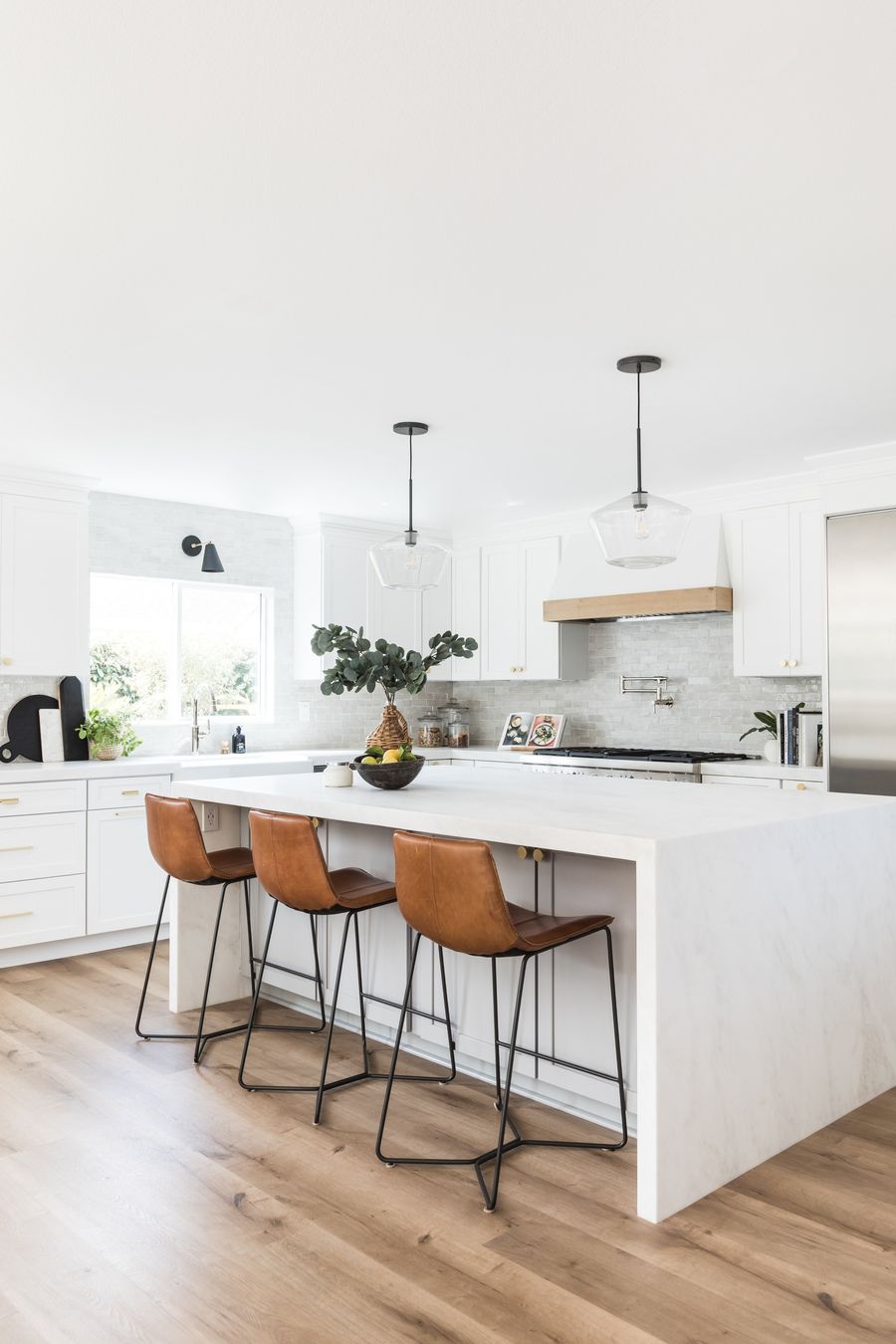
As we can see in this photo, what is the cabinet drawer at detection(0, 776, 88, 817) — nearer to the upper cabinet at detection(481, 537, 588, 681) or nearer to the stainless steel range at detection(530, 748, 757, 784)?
the stainless steel range at detection(530, 748, 757, 784)

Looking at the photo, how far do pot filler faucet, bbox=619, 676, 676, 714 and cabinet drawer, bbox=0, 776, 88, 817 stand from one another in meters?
3.39

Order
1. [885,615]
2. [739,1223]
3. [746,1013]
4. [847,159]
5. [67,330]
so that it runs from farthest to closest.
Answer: [885,615], [67,330], [746,1013], [739,1223], [847,159]

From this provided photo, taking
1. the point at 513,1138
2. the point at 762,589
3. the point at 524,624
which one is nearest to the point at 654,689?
the point at 524,624

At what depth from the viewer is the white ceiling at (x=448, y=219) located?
1858 mm

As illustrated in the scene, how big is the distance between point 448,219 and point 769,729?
402 cm

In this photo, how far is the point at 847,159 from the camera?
7.38 ft

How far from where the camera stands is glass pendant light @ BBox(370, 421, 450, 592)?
429 centimetres

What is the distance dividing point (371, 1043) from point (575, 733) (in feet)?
11.5

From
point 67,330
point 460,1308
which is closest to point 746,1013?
point 460,1308

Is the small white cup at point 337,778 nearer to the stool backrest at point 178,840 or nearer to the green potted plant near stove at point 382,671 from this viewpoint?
the green potted plant near stove at point 382,671

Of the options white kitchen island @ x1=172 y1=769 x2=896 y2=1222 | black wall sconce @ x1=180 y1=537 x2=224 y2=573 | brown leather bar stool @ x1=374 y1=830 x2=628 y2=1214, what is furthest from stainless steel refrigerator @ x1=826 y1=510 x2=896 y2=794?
black wall sconce @ x1=180 y1=537 x2=224 y2=573

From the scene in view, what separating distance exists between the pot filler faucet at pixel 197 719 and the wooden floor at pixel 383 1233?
302cm

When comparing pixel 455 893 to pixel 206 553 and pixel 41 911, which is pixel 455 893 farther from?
pixel 206 553

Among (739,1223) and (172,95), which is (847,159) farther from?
(739,1223)
